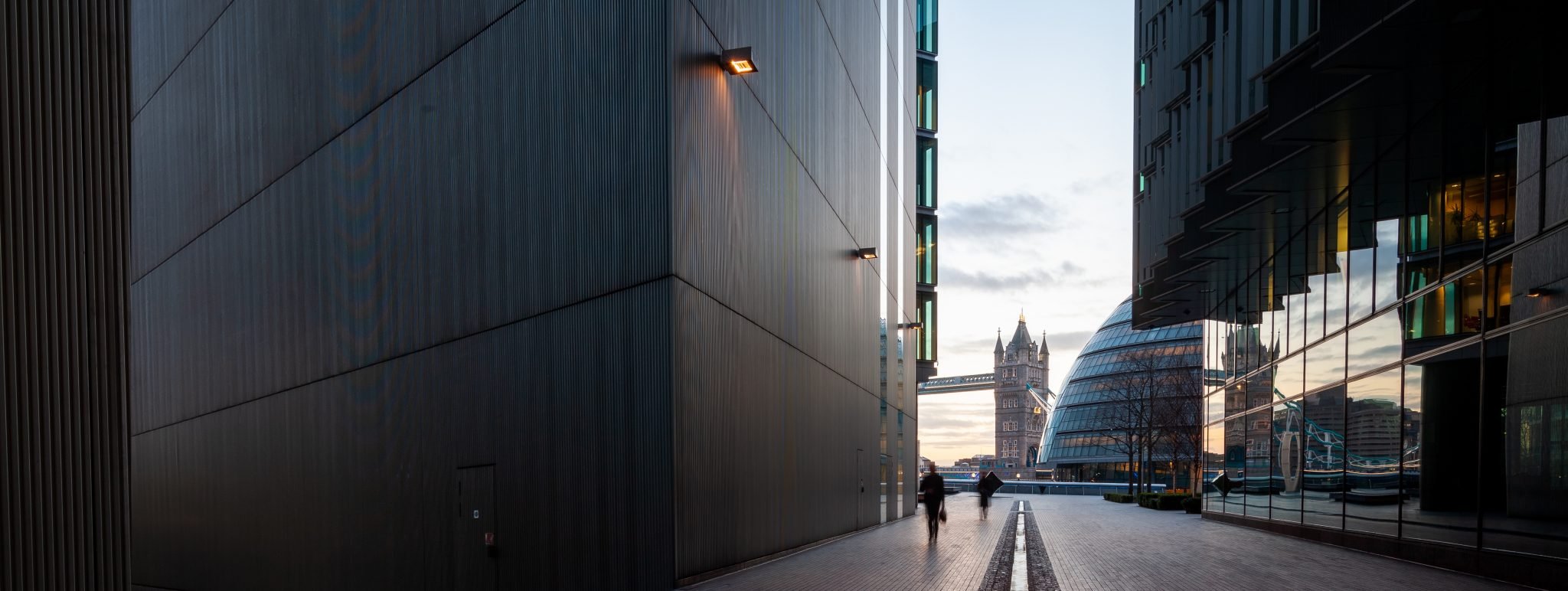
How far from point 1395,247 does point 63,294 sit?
17612mm

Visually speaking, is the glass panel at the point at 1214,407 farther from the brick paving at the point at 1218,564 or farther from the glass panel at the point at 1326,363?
the glass panel at the point at 1326,363

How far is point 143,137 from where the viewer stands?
26781mm

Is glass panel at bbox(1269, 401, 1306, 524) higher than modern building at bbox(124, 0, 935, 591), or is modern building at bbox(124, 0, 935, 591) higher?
modern building at bbox(124, 0, 935, 591)

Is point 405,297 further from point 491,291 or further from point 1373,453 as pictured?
point 1373,453

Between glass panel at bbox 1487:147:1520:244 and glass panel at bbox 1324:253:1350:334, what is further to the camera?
glass panel at bbox 1324:253:1350:334

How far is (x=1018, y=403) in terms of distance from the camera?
622 feet

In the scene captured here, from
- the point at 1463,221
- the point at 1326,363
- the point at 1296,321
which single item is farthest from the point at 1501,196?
the point at 1296,321

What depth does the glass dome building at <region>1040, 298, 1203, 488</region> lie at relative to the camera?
81.2 m

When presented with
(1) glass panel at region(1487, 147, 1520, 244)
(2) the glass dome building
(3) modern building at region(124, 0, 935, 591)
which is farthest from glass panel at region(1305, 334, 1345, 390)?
(2) the glass dome building

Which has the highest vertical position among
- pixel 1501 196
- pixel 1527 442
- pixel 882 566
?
pixel 1501 196

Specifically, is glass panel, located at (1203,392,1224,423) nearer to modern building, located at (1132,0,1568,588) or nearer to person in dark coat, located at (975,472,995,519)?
modern building, located at (1132,0,1568,588)

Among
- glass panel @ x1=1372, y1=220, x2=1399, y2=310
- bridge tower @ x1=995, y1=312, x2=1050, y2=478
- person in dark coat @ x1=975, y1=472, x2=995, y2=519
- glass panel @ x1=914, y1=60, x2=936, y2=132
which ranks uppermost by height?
glass panel @ x1=914, y1=60, x2=936, y2=132

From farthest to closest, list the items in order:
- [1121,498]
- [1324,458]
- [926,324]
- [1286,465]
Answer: [1121,498] < [926,324] < [1286,465] < [1324,458]

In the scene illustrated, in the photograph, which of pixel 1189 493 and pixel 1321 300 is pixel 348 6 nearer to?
pixel 1321 300
